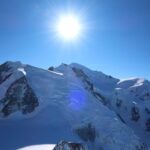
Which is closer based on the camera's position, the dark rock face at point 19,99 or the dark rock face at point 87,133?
the dark rock face at point 87,133

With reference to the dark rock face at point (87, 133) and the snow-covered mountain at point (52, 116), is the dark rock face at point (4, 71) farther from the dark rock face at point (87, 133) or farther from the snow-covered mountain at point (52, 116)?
the dark rock face at point (87, 133)

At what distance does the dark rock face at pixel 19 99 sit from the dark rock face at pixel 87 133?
14.3 meters

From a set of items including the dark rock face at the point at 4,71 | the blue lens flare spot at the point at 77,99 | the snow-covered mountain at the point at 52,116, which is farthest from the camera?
the dark rock face at the point at 4,71

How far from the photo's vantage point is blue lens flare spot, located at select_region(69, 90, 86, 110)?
7829 cm

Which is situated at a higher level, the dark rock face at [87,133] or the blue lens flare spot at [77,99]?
the blue lens flare spot at [77,99]

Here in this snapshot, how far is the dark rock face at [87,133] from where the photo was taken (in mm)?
69875

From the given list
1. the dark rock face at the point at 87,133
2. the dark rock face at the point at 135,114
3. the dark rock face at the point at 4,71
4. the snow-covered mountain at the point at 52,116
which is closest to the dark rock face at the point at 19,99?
the snow-covered mountain at the point at 52,116

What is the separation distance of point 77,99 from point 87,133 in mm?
13045

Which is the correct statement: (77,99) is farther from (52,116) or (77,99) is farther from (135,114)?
(135,114)

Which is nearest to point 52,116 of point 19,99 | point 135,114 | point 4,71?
point 19,99

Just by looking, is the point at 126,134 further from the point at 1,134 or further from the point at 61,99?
the point at 1,134

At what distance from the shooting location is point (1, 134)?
64.3 metres

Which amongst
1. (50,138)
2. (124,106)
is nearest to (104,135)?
(50,138)

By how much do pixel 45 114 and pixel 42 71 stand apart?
22.4 m
